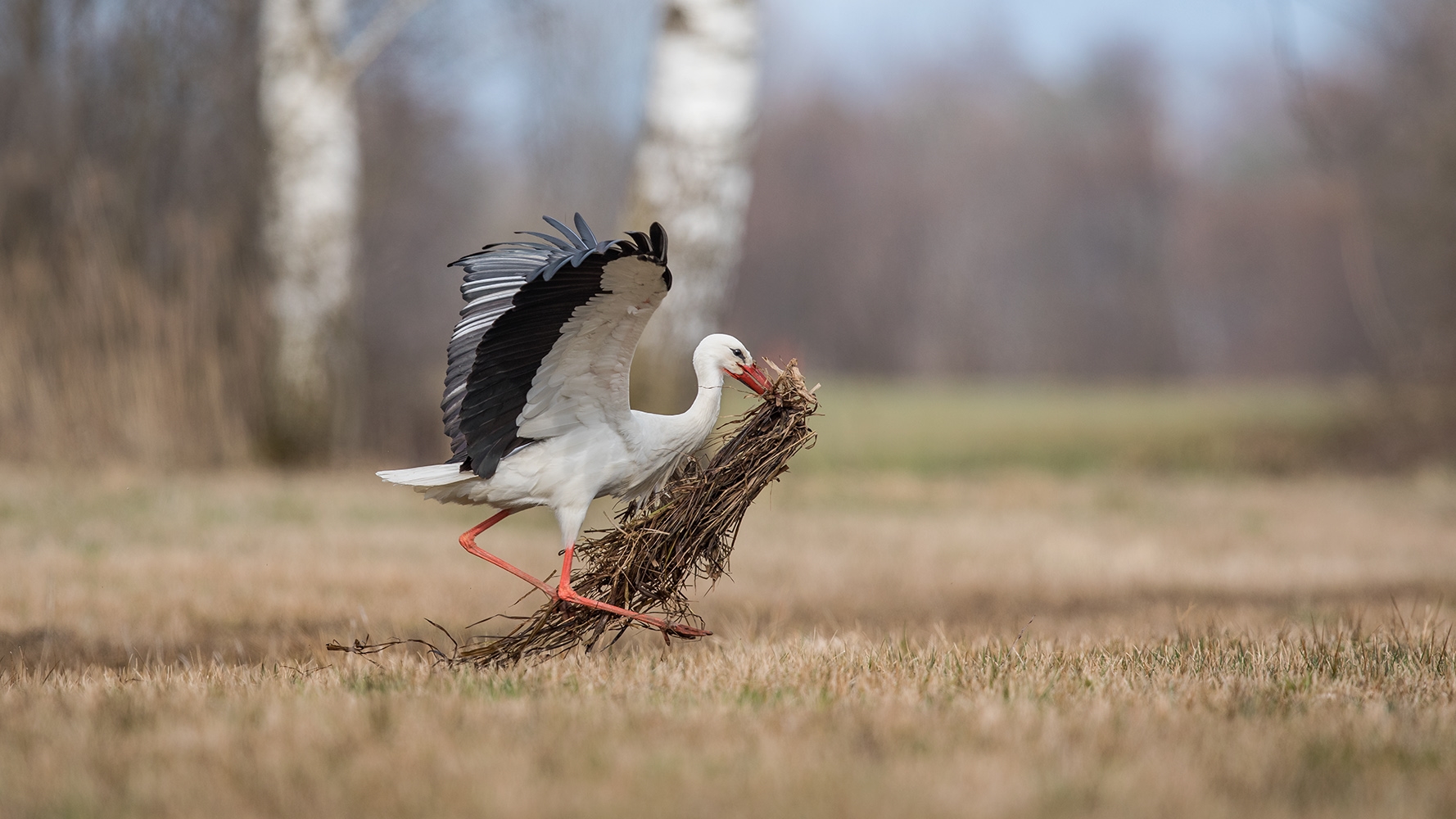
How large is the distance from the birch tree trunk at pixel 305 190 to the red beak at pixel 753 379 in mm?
6209

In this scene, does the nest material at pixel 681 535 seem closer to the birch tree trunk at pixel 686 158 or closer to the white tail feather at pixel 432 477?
the white tail feather at pixel 432 477

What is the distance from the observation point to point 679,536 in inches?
138

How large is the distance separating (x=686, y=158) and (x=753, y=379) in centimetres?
393

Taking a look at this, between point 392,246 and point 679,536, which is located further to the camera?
point 392,246

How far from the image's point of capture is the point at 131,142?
32.3 feet

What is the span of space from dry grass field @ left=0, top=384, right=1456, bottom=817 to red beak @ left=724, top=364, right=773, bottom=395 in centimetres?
74

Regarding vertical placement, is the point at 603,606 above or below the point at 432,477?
below

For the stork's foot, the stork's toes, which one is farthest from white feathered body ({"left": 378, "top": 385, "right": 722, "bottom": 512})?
the stork's toes

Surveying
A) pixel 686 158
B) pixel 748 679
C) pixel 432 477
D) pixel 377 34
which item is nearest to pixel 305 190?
pixel 377 34

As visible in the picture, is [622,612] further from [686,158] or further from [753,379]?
[686,158]

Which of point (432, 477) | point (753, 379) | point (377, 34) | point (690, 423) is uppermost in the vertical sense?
point (377, 34)

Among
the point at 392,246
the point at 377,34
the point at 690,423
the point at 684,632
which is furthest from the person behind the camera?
the point at 392,246

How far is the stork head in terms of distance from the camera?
141 inches

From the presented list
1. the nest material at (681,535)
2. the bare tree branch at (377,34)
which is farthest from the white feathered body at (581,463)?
the bare tree branch at (377,34)
